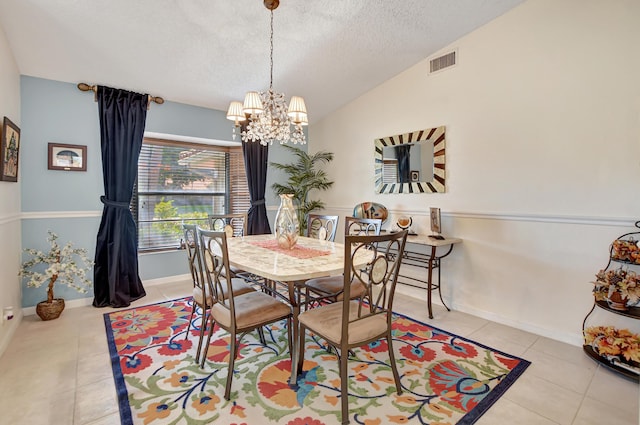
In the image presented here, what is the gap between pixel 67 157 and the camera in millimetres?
3184

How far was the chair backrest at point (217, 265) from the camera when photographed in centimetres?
177

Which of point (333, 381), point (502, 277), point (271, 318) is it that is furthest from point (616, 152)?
point (271, 318)

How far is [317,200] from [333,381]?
3.38 m

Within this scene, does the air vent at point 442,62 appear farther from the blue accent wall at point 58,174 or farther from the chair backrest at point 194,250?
the blue accent wall at point 58,174

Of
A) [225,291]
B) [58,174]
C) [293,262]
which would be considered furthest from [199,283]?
[58,174]

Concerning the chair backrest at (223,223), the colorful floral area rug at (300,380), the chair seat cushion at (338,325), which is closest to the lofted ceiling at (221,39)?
the chair backrest at (223,223)

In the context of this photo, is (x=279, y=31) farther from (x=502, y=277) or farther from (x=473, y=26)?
(x=502, y=277)

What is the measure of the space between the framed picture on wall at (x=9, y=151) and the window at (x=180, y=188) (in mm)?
1368

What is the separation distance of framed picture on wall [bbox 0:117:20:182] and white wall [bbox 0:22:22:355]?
8cm

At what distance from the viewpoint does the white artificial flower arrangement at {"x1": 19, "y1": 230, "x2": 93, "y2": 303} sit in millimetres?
2875

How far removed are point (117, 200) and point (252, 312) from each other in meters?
2.46

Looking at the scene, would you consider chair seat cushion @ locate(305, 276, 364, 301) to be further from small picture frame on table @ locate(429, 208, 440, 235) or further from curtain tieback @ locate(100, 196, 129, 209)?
curtain tieback @ locate(100, 196, 129, 209)

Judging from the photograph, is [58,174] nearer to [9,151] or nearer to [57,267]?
[9,151]

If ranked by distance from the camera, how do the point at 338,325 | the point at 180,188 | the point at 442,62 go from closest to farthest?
1. the point at 338,325
2. the point at 442,62
3. the point at 180,188
